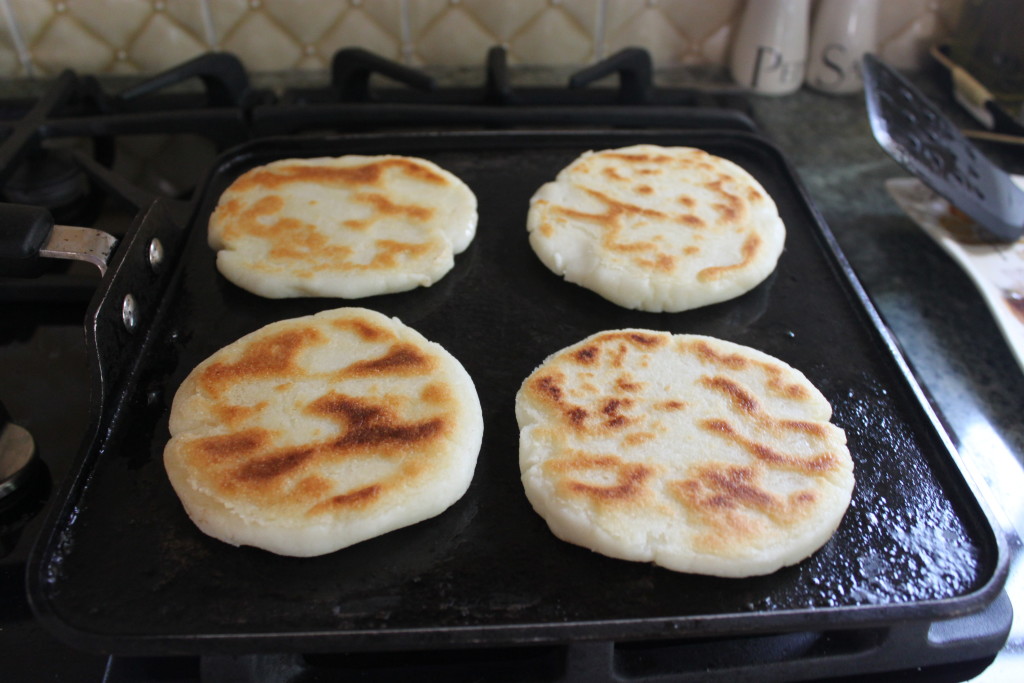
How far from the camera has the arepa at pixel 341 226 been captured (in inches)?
54.9

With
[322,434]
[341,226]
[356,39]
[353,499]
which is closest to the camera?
Result: [353,499]

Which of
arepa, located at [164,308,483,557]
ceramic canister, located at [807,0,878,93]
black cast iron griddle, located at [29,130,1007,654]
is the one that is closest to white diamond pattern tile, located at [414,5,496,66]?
ceramic canister, located at [807,0,878,93]

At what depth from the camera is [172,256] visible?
4.68ft

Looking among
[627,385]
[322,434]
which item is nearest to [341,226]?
[322,434]

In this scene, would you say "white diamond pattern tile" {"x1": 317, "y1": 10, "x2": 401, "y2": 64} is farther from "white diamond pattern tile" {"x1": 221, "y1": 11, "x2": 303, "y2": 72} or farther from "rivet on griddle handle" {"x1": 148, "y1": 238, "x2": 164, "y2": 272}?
"rivet on griddle handle" {"x1": 148, "y1": 238, "x2": 164, "y2": 272}

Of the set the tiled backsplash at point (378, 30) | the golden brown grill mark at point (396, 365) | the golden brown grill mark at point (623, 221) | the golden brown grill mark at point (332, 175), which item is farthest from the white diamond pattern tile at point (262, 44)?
the golden brown grill mark at point (396, 365)

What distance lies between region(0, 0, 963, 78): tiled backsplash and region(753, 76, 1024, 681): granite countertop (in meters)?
0.26

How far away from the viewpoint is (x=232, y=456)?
108 centimetres

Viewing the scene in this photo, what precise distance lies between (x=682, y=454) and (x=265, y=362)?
0.66 m

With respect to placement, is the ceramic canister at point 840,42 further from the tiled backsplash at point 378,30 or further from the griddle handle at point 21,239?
the griddle handle at point 21,239

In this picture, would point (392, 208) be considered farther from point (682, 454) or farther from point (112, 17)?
point (112, 17)

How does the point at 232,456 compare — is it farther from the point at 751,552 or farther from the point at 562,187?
the point at 562,187

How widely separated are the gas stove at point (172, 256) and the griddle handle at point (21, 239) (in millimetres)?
84

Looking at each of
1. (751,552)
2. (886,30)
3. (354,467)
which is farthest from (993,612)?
(886,30)
